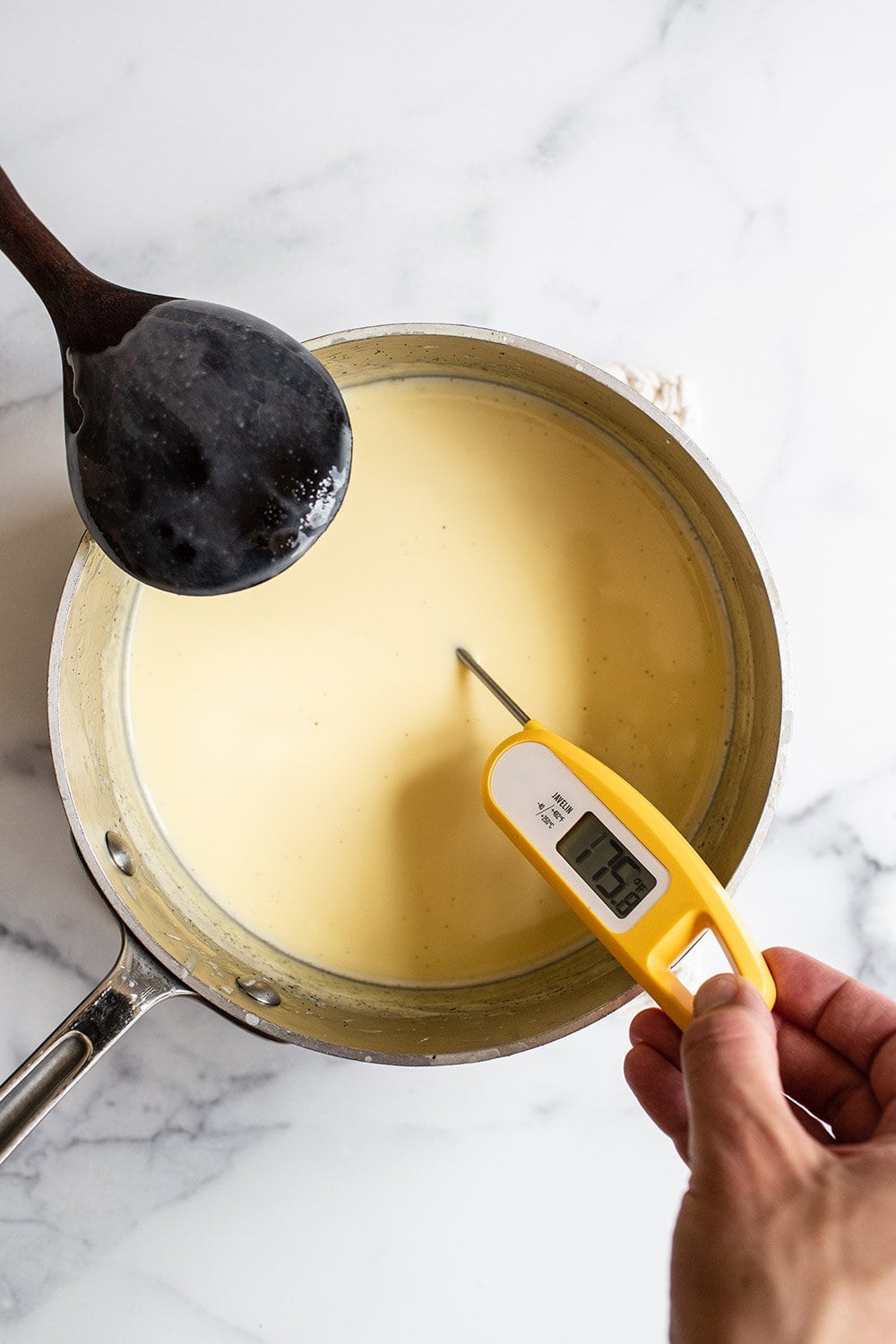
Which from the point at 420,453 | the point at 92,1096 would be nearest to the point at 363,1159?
the point at 92,1096

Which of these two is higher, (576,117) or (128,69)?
(128,69)

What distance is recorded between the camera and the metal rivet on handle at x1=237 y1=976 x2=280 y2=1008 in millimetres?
698

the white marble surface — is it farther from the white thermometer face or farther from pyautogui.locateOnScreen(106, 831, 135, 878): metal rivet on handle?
the white thermometer face

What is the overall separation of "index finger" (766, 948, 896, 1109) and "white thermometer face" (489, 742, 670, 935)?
0.10 metres

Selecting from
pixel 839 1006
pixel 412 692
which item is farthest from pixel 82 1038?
pixel 839 1006

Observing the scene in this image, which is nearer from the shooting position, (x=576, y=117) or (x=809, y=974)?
(x=809, y=974)

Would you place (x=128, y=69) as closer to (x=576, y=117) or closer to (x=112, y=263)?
(x=112, y=263)

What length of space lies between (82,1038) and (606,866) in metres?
0.31

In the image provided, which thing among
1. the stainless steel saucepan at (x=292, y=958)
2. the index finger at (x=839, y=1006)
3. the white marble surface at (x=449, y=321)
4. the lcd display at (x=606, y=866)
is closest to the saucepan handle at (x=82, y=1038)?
the stainless steel saucepan at (x=292, y=958)

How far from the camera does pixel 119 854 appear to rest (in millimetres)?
700

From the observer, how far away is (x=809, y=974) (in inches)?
24.9

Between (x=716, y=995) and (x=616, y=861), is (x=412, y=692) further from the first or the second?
(x=716, y=995)

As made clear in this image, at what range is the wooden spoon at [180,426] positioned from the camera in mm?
506

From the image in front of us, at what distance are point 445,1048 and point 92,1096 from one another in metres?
0.25
